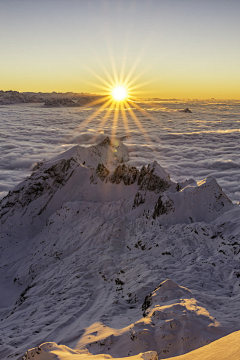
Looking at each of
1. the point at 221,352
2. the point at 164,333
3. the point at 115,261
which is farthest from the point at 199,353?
the point at 115,261

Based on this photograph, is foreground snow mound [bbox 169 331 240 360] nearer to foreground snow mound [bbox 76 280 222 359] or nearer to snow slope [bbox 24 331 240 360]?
snow slope [bbox 24 331 240 360]

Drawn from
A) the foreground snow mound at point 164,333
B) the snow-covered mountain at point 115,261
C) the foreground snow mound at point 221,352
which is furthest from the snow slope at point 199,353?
the snow-covered mountain at point 115,261

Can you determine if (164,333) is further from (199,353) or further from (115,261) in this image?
(115,261)

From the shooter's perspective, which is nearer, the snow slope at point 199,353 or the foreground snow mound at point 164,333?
the snow slope at point 199,353

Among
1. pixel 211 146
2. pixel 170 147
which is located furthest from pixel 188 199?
pixel 211 146

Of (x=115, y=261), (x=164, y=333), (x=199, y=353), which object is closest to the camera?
(x=199, y=353)

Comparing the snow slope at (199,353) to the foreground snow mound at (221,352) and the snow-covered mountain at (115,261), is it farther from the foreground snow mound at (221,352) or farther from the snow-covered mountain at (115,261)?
the snow-covered mountain at (115,261)
